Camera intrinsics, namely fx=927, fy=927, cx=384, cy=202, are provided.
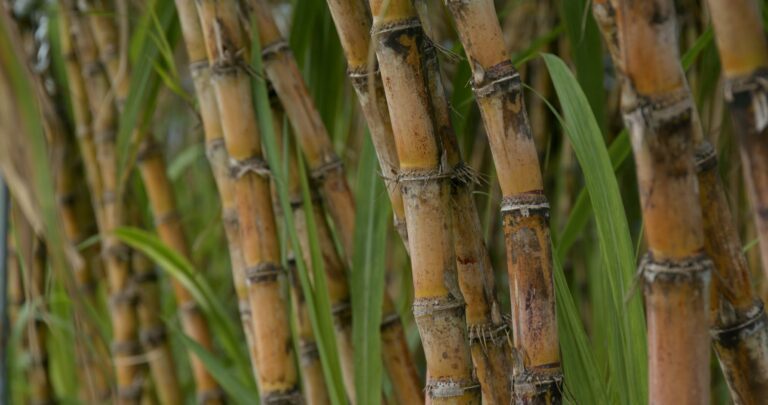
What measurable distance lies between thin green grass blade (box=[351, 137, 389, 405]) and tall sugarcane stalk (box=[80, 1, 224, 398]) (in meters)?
0.35

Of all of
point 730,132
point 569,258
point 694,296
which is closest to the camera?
point 694,296

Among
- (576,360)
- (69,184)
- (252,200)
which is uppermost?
(69,184)

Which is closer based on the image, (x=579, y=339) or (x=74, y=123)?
(x=579, y=339)

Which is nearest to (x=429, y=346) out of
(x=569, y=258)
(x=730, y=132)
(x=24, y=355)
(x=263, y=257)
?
(x=263, y=257)

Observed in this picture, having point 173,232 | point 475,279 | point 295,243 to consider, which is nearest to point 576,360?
point 475,279

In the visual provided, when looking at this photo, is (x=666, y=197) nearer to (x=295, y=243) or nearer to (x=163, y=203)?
(x=295, y=243)

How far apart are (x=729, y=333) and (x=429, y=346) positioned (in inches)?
4.7

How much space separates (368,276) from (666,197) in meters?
0.24

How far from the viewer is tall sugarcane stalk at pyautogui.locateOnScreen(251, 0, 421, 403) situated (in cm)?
51

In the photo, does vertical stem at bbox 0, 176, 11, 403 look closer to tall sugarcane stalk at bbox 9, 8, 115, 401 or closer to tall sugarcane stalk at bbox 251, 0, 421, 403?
tall sugarcane stalk at bbox 251, 0, 421, 403

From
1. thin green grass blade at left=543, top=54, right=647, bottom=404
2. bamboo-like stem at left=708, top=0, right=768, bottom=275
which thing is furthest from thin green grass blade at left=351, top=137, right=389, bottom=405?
bamboo-like stem at left=708, top=0, right=768, bottom=275

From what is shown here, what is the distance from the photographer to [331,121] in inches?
23.6

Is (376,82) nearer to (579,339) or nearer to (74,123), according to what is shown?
(579,339)

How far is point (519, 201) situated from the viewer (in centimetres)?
35
